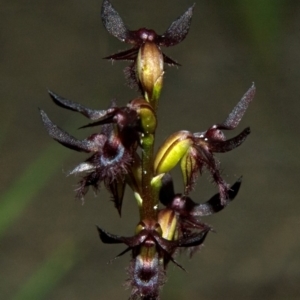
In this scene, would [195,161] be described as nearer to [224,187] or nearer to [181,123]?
[224,187]

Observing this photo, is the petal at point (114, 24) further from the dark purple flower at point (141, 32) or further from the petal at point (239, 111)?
the petal at point (239, 111)

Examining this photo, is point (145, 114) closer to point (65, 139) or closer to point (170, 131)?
point (65, 139)

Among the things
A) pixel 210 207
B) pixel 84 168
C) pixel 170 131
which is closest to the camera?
pixel 84 168

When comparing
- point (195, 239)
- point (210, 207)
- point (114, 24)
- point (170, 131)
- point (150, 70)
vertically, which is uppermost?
point (170, 131)

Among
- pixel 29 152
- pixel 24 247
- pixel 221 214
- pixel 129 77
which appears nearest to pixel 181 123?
pixel 221 214

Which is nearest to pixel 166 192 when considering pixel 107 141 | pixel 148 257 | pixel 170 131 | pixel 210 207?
pixel 210 207

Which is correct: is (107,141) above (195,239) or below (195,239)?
above

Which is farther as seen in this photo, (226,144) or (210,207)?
(210,207)
